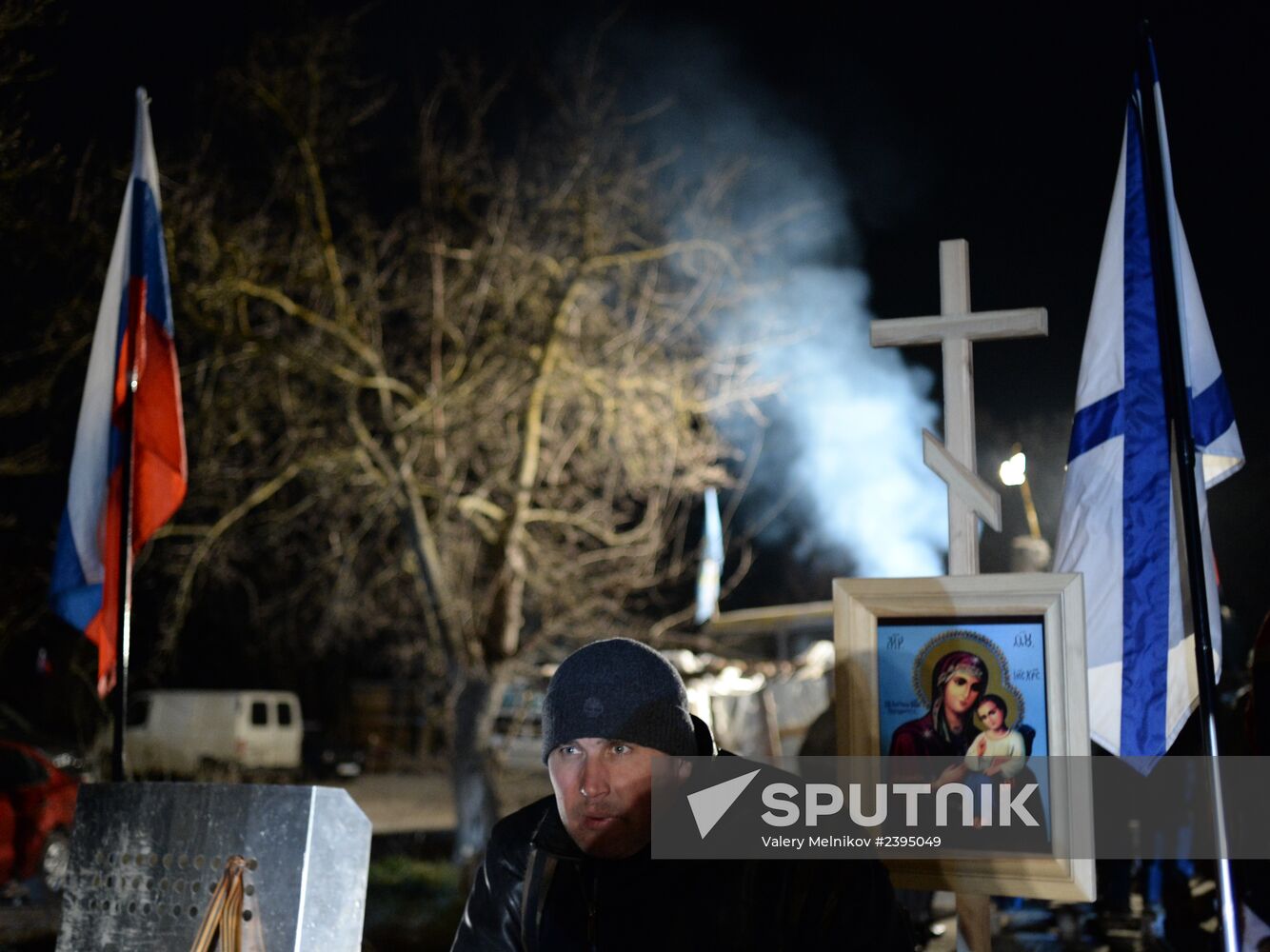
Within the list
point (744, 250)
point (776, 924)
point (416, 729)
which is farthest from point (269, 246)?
point (416, 729)

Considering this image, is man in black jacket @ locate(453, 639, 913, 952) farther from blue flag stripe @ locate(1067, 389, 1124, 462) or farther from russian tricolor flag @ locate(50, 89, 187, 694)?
russian tricolor flag @ locate(50, 89, 187, 694)

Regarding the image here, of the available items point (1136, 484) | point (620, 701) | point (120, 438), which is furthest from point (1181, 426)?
point (120, 438)

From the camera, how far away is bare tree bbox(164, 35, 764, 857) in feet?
41.3

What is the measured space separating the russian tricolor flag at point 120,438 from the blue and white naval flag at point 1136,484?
4.46 metres

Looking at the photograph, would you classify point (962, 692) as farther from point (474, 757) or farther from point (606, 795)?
point (474, 757)

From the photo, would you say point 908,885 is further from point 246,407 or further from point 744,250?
point 246,407

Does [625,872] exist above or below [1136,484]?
below

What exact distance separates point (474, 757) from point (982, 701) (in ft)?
32.2

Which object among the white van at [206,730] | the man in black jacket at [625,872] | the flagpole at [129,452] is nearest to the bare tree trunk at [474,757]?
the flagpole at [129,452]

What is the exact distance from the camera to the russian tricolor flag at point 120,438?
646 cm

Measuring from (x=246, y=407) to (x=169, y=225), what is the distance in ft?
6.68

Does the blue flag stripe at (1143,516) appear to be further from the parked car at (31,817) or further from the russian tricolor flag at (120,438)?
the parked car at (31,817)

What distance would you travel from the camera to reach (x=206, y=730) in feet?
83.6

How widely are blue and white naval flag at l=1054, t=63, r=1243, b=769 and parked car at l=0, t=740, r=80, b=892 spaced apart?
9.72 m
